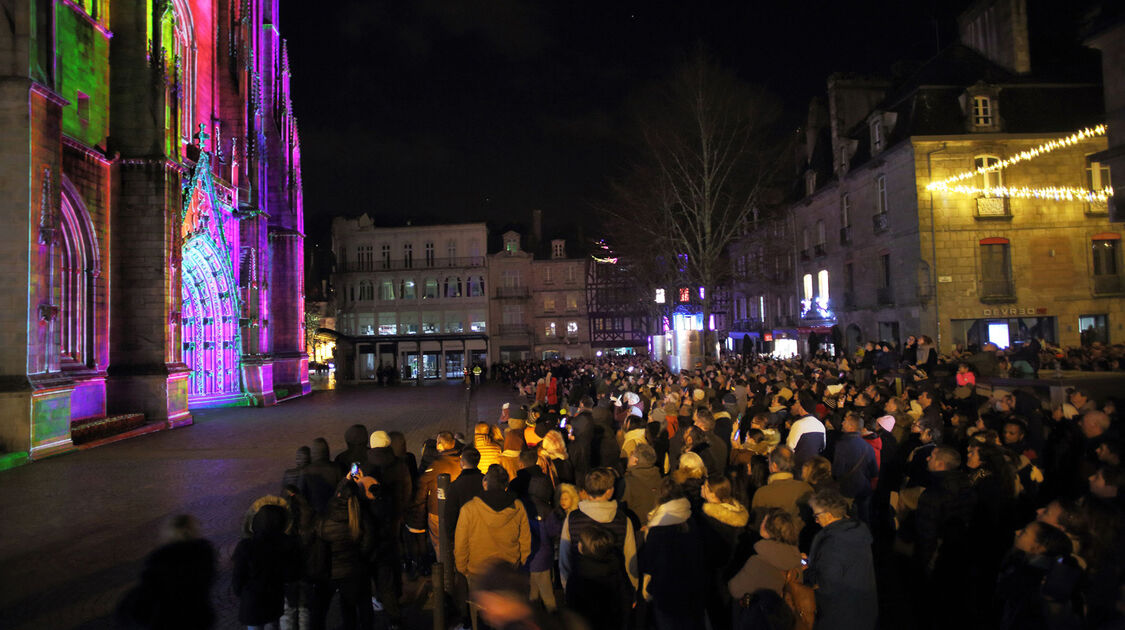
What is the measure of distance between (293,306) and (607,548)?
3171 cm

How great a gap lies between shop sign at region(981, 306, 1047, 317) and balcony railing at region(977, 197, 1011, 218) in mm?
3230

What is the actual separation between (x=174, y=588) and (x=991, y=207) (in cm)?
2687

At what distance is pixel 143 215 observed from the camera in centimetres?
1986

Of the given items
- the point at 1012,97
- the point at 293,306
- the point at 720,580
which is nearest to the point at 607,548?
the point at 720,580

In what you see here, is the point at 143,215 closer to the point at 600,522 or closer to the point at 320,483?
the point at 320,483

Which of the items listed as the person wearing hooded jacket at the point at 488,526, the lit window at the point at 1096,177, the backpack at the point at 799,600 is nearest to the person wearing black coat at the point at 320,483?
the person wearing hooded jacket at the point at 488,526

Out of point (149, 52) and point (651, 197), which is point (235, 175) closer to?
point (149, 52)

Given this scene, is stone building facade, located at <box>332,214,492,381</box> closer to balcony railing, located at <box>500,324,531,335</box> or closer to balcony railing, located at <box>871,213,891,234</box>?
balcony railing, located at <box>500,324,531,335</box>

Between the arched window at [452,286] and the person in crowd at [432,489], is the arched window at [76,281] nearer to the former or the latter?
the person in crowd at [432,489]

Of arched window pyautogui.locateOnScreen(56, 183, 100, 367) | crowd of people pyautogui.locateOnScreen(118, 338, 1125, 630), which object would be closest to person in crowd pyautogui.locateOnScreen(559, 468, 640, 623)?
crowd of people pyautogui.locateOnScreen(118, 338, 1125, 630)

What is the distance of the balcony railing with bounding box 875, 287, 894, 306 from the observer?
26219 millimetres

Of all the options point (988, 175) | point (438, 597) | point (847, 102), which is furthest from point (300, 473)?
point (847, 102)

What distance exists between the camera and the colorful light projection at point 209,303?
2434cm

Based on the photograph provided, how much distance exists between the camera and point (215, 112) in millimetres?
26422
